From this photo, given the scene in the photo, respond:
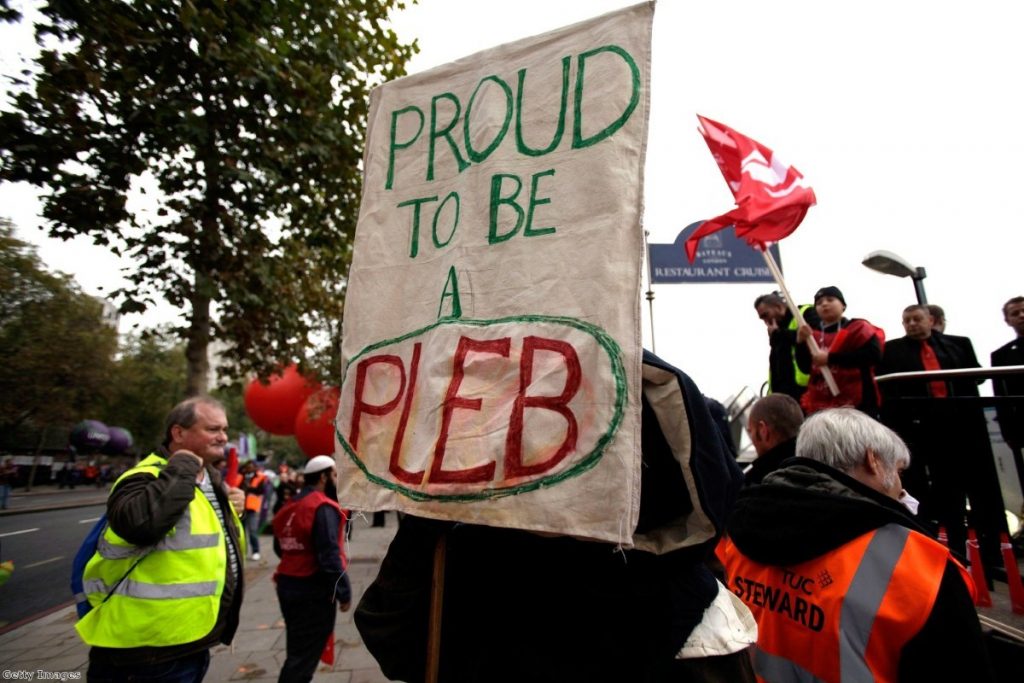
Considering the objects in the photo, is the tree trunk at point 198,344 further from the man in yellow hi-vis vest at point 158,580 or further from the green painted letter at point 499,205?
the green painted letter at point 499,205

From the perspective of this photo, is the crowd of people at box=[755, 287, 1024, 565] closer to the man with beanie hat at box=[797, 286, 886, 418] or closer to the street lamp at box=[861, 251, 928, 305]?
the man with beanie hat at box=[797, 286, 886, 418]

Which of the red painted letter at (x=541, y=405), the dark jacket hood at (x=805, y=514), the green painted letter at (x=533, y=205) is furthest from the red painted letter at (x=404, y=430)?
the dark jacket hood at (x=805, y=514)

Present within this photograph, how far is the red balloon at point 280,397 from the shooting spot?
34.5 feet

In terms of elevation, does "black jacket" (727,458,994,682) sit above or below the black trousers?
above

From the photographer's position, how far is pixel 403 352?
1.68 m

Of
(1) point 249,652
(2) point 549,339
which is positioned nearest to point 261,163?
(1) point 249,652

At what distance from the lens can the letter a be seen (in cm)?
160

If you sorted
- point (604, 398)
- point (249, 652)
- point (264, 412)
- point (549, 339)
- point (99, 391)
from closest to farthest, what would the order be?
point (604, 398), point (549, 339), point (249, 652), point (99, 391), point (264, 412)

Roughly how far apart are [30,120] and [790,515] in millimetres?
5807

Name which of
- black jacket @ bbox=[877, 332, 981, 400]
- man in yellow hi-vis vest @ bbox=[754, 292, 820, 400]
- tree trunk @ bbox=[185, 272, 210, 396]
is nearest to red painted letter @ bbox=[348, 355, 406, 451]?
man in yellow hi-vis vest @ bbox=[754, 292, 820, 400]

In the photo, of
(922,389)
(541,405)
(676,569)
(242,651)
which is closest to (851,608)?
(676,569)

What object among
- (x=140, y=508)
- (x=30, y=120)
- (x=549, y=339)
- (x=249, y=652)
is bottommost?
(x=249, y=652)

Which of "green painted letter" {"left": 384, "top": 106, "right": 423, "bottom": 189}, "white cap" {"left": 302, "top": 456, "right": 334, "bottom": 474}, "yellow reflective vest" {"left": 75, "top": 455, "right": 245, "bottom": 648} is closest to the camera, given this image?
"green painted letter" {"left": 384, "top": 106, "right": 423, "bottom": 189}

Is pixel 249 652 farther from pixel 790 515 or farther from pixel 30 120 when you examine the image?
pixel 790 515
